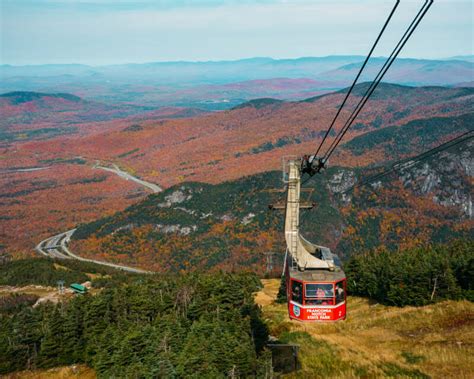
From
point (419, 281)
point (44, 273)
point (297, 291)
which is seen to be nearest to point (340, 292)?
point (297, 291)

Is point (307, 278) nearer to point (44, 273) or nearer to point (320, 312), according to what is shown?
point (320, 312)

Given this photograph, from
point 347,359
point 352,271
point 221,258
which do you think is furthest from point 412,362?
point 221,258

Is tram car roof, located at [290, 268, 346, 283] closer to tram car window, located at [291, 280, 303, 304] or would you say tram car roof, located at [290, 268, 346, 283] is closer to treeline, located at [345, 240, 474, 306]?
tram car window, located at [291, 280, 303, 304]

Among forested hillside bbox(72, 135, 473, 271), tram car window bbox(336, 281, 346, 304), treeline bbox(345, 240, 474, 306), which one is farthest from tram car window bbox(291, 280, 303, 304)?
forested hillside bbox(72, 135, 473, 271)

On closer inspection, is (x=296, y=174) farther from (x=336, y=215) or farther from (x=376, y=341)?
(x=336, y=215)

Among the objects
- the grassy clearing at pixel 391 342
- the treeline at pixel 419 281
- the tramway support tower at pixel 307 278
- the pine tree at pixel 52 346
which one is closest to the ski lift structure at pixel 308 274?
the tramway support tower at pixel 307 278

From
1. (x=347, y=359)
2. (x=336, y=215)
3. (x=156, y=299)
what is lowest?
(x=336, y=215)
